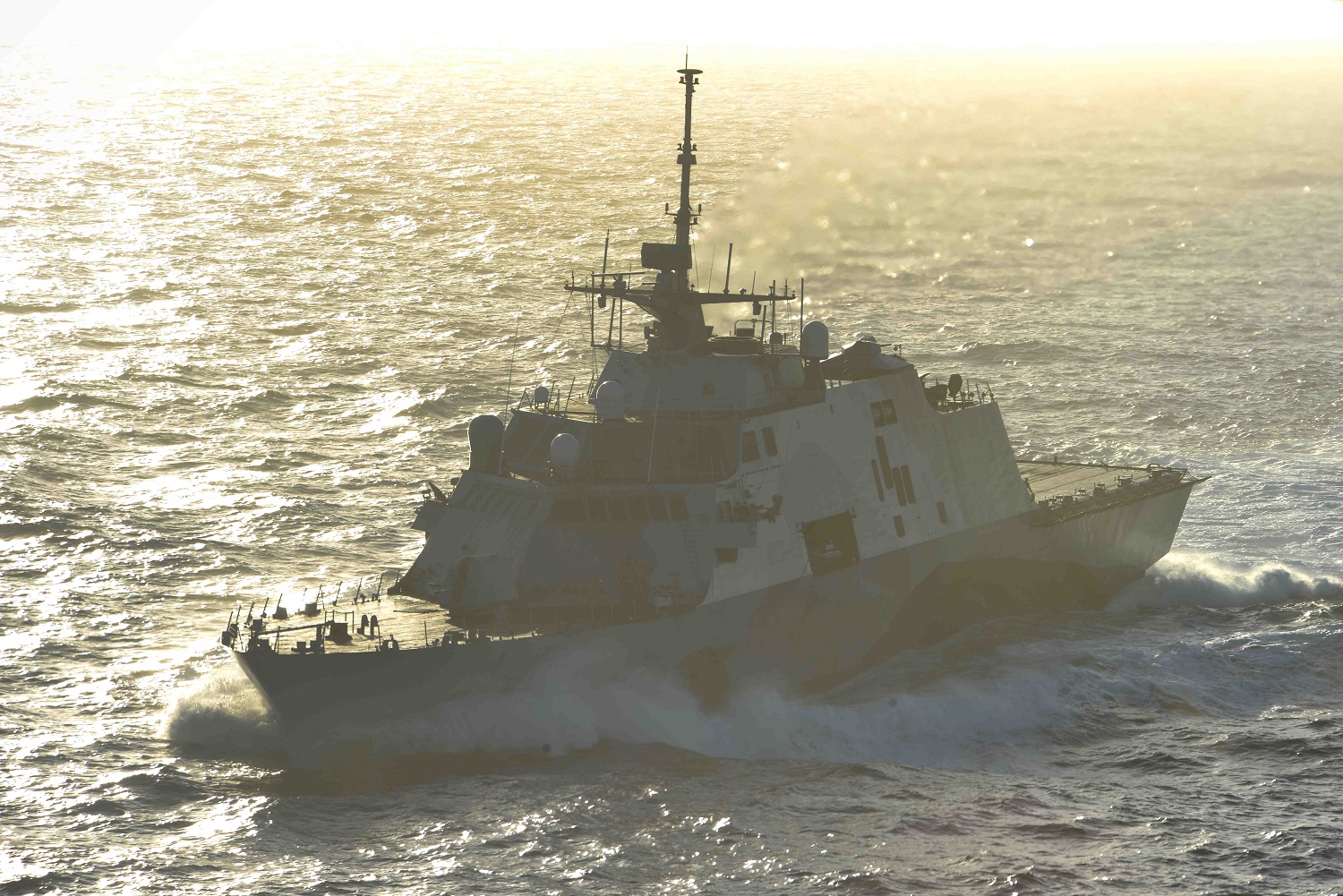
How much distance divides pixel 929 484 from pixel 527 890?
39.2ft

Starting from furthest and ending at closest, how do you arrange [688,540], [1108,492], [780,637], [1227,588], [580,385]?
1. [580,385]
2. [1108,492]
3. [1227,588]
4. [780,637]
5. [688,540]

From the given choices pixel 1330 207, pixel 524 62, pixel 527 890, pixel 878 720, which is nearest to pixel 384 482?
pixel 878 720

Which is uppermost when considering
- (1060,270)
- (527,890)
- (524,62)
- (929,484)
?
(524,62)

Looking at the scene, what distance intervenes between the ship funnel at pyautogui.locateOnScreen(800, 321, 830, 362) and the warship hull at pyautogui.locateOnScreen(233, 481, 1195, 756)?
3.54m

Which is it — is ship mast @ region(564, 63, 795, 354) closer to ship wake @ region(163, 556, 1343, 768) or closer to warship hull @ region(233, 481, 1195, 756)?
warship hull @ region(233, 481, 1195, 756)

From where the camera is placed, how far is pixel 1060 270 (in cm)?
5341

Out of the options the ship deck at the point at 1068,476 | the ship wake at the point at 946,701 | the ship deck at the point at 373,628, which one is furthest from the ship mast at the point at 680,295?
the ship deck at the point at 1068,476

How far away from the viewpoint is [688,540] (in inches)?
937

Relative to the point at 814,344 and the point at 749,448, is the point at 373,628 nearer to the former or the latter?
the point at 749,448

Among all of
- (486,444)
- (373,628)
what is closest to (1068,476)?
(486,444)

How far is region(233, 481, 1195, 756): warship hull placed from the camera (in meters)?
21.4

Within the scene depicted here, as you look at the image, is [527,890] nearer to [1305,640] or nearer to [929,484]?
[929,484]

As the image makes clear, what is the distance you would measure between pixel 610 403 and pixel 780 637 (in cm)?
453

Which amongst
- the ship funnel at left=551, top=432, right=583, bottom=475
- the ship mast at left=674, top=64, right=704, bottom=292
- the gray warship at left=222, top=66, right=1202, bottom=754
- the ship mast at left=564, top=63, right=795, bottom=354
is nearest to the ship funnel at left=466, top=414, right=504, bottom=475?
the gray warship at left=222, top=66, right=1202, bottom=754
